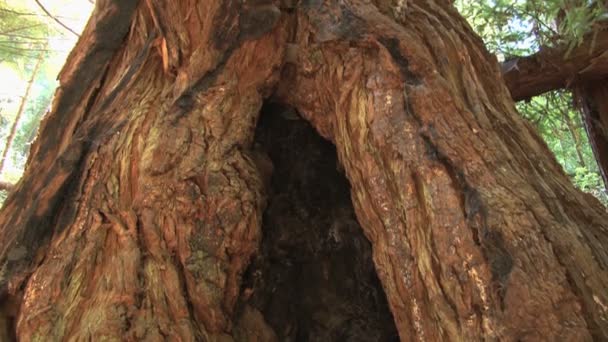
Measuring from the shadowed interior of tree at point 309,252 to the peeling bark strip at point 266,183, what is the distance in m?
0.19

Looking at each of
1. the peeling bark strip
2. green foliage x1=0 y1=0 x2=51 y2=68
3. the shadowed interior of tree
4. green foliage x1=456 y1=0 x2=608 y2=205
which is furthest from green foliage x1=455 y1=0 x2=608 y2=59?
green foliage x1=0 y1=0 x2=51 y2=68

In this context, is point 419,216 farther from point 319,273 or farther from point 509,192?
point 319,273

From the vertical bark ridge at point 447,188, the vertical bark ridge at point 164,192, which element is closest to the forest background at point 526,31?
the vertical bark ridge at point 447,188

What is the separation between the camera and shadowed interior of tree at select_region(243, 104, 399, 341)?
2309 mm

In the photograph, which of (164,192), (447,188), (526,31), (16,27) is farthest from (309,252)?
(16,27)

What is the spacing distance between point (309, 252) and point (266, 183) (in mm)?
424

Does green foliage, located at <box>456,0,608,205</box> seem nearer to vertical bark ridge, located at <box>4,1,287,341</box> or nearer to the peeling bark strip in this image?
the peeling bark strip

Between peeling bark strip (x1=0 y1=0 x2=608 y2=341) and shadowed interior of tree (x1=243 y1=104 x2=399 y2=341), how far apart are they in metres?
0.19

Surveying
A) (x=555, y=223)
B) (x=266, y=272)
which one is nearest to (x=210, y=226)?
(x=266, y=272)

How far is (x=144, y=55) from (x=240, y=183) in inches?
41.7

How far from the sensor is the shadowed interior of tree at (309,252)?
2.31 m

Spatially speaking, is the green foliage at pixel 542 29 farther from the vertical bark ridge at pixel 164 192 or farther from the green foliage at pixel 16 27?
the green foliage at pixel 16 27

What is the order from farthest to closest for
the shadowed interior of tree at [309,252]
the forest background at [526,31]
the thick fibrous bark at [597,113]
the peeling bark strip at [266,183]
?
the thick fibrous bark at [597,113] < the forest background at [526,31] < the shadowed interior of tree at [309,252] < the peeling bark strip at [266,183]

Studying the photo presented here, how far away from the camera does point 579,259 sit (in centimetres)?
156
